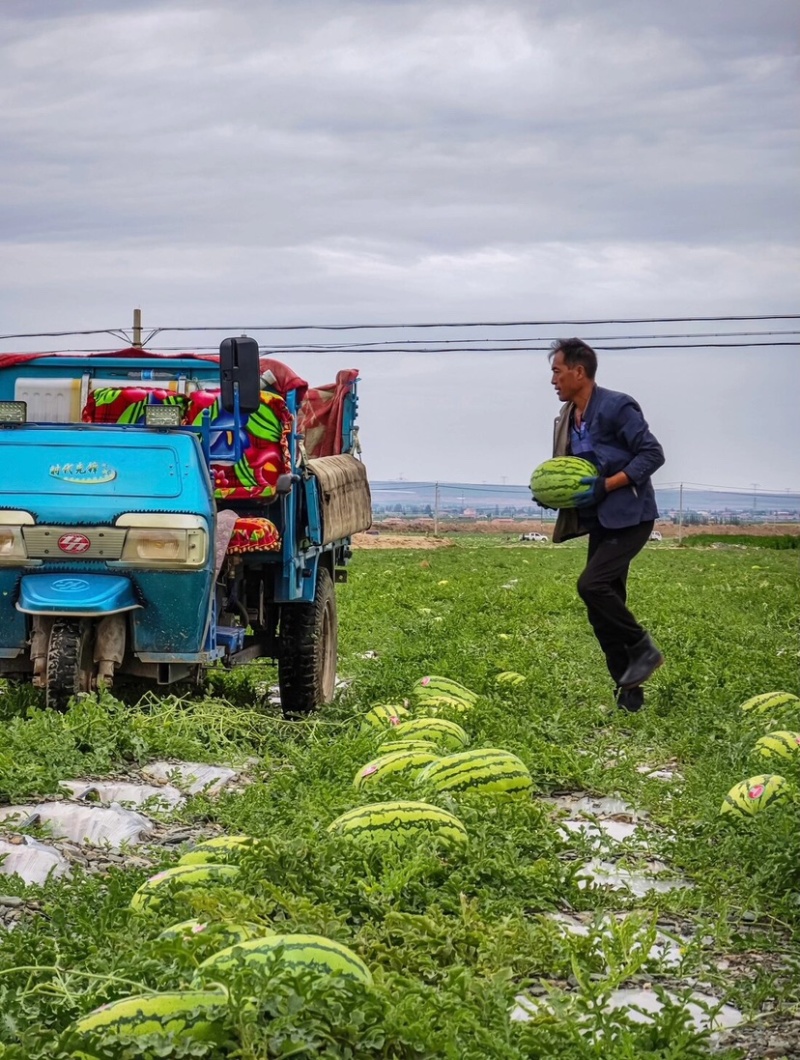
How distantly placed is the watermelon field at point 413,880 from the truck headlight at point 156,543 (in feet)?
2.75

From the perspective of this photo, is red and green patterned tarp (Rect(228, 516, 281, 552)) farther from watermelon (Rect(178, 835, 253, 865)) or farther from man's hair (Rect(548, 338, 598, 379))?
watermelon (Rect(178, 835, 253, 865))

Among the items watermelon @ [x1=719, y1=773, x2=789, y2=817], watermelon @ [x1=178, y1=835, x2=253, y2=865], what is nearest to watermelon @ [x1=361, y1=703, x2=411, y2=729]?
watermelon @ [x1=719, y1=773, x2=789, y2=817]

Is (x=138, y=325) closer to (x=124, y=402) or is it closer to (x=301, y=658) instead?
(x=124, y=402)

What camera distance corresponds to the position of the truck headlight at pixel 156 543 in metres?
8.46

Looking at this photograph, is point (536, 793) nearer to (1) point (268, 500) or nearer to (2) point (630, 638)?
(2) point (630, 638)

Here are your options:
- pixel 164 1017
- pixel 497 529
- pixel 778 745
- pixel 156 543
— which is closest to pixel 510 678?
pixel 156 543

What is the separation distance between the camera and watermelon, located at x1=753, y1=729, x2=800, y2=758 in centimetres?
706

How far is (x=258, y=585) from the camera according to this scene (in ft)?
34.3

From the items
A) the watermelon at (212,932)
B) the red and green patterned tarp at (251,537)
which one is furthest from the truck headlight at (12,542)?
the watermelon at (212,932)

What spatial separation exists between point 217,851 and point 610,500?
4942mm

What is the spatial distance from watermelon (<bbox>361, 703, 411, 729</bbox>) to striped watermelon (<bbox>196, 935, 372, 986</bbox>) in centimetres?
473

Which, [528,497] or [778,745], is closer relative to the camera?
[778,745]

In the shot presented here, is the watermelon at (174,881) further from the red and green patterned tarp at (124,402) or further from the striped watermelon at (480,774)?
the red and green patterned tarp at (124,402)

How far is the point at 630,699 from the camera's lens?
9.61 metres
